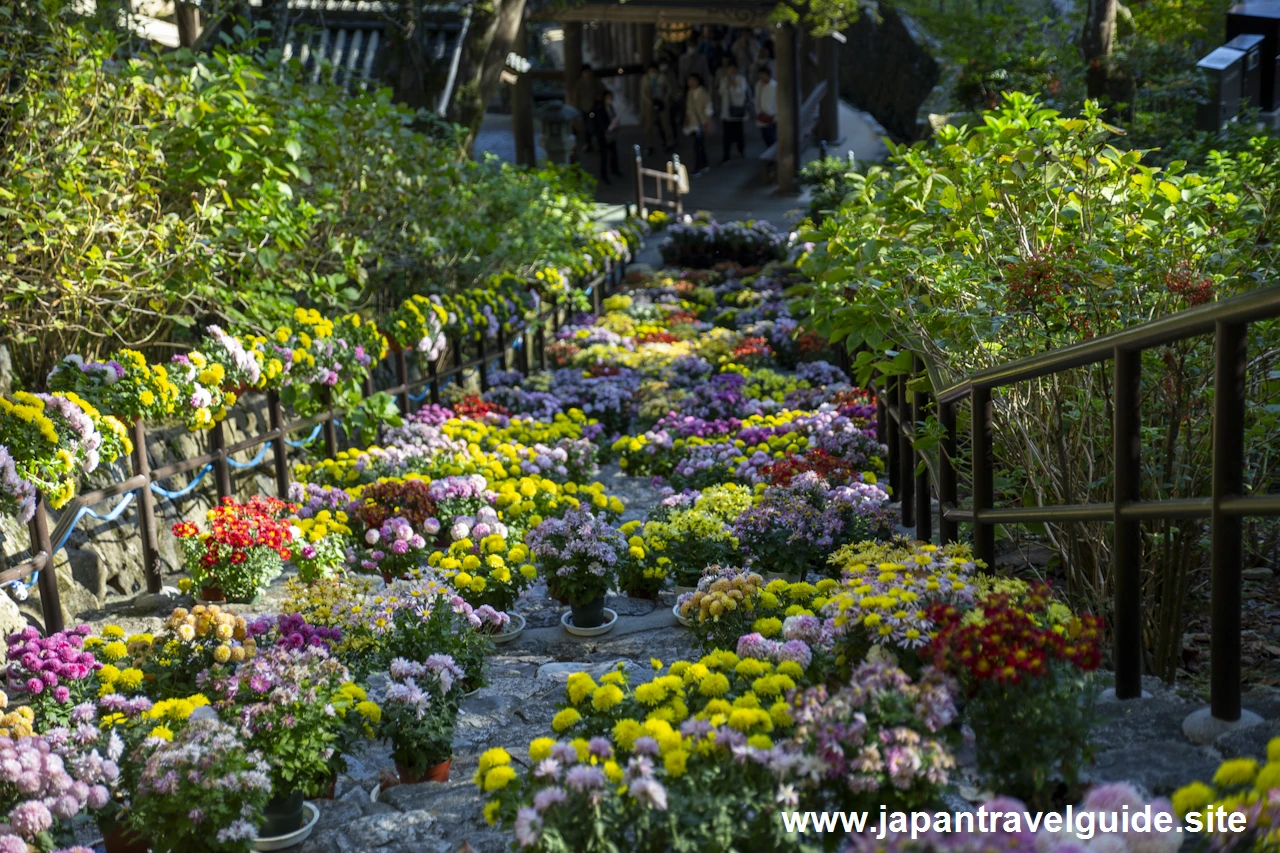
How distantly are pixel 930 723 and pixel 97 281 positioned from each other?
4332mm

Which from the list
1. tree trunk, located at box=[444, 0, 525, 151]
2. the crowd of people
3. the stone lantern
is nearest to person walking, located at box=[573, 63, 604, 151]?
the crowd of people

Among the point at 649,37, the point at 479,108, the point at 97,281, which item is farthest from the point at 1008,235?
the point at 649,37

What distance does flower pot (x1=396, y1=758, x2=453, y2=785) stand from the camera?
9.86 feet

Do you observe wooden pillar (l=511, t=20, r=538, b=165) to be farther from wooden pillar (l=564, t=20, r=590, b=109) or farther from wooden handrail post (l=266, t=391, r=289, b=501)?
wooden handrail post (l=266, t=391, r=289, b=501)

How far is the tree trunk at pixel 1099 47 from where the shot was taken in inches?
478

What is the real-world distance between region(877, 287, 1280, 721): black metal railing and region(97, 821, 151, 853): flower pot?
2212 mm

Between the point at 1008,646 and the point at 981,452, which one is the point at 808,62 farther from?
the point at 1008,646

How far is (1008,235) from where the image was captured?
4102 millimetres

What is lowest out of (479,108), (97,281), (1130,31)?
(97,281)

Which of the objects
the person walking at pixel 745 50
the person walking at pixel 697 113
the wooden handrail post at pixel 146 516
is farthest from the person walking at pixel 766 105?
the wooden handrail post at pixel 146 516

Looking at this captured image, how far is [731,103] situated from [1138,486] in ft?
55.8

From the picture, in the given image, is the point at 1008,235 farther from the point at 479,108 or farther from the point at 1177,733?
the point at 479,108

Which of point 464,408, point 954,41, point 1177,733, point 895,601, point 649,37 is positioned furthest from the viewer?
point 649,37

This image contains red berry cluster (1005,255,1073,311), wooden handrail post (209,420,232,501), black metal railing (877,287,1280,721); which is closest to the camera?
black metal railing (877,287,1280,721)
